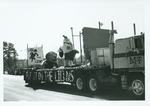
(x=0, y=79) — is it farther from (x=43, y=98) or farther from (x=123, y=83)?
(x=123, y=83)

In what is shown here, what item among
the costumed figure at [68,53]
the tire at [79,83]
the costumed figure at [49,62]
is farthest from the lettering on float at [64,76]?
the costumed figure at [49,62]

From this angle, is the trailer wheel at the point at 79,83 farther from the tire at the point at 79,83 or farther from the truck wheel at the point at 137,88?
the truck wheel at the point at 137,88

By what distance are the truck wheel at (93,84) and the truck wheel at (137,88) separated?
1411 millimetres

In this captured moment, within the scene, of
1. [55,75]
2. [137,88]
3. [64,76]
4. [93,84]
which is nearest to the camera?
[137,88]

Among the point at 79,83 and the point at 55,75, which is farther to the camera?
the point at 55,75

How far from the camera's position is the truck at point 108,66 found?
838 centimetres

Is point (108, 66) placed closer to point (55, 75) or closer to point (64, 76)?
point (64, 76)

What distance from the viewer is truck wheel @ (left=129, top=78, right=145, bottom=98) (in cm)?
822

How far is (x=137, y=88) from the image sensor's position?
8.30m

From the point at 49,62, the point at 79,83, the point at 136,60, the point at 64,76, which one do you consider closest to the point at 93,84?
the point at 79,83

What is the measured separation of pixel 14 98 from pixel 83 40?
130 inches

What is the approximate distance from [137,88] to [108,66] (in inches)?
61.9

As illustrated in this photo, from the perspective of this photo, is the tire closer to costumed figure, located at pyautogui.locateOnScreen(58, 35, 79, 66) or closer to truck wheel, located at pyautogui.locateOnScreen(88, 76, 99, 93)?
truck wheel, located at pyautogui.locateOnScreen(88, 76, 99, 93)
